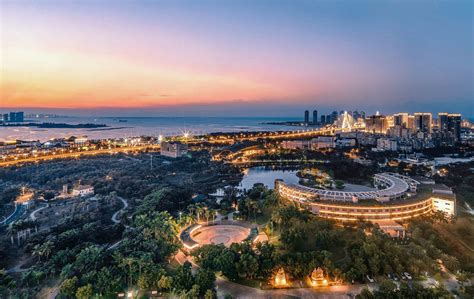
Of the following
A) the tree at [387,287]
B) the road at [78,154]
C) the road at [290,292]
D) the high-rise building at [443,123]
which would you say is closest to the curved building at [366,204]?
the road at [290,292]

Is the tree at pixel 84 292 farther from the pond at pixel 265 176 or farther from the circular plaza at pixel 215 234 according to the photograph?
the pond at pixel 265 176

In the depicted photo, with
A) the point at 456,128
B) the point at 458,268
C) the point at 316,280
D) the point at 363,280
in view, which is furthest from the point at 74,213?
the point at 456,128

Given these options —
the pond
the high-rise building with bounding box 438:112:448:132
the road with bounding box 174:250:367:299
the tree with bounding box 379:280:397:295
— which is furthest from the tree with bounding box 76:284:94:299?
the high-rise building with bounding box 438:112:448:132

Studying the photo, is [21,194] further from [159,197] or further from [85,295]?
[85,295]

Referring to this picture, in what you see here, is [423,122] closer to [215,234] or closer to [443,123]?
[443,123]

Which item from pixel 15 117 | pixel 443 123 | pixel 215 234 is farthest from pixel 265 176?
pixel 15 117

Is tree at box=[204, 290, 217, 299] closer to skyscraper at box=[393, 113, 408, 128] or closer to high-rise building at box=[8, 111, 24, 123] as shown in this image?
skyscraper at box=[393, 113, 408, 128]

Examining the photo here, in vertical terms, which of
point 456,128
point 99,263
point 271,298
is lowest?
point 271,298
